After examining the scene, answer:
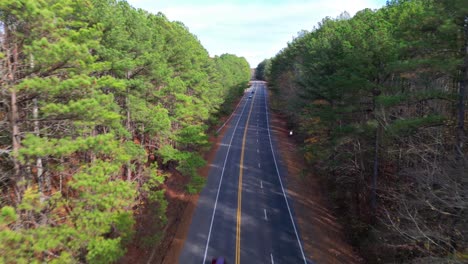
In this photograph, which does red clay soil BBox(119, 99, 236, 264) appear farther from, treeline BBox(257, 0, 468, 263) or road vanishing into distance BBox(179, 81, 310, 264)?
treeline BBox(257, 0, 468, 263)

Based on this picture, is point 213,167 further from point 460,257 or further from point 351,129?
point 460,257

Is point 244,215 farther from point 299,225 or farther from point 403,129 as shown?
point 403,129

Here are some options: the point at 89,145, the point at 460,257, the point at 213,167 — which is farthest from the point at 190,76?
the point at 460,257

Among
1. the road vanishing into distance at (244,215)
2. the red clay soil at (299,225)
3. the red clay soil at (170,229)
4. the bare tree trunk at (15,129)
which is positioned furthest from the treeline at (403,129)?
the bare tree trunk at (15,129)

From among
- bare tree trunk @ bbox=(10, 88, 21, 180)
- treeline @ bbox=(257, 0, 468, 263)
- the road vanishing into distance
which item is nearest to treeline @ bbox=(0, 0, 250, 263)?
bare tree trunk @ bbox=(10, 88, 21, 180)

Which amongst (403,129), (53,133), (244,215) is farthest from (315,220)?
(53,133)

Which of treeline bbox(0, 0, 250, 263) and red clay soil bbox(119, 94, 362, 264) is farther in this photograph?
red clay soil bbox(119, 94, 362, 264)
